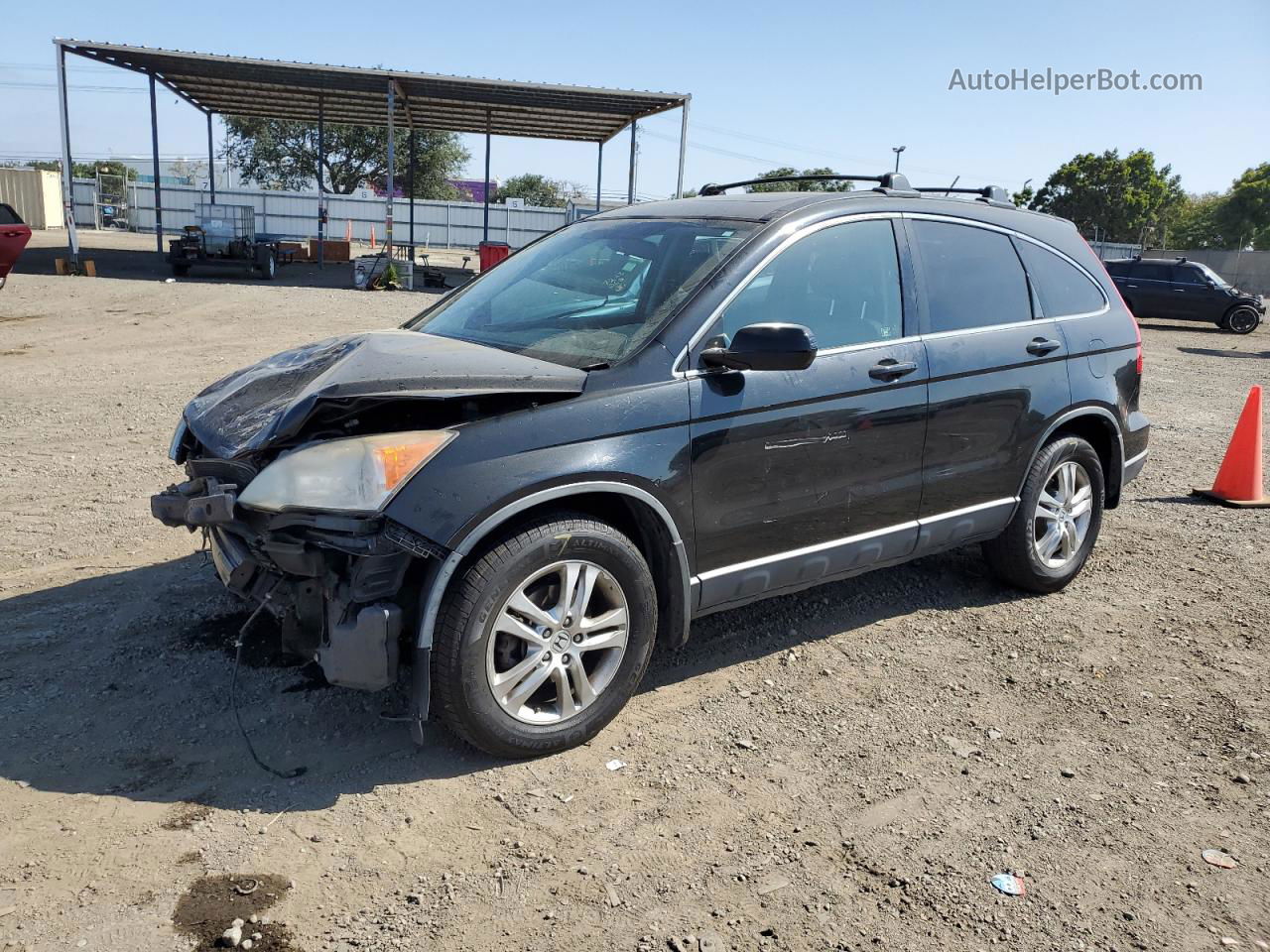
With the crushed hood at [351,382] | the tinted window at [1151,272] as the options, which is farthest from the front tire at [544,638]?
the tinted window at [1151,272]

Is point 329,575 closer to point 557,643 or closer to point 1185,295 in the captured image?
point 557,643

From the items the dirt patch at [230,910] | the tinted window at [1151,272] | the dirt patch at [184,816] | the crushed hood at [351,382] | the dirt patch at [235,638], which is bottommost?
the dirt patch at [230,910]

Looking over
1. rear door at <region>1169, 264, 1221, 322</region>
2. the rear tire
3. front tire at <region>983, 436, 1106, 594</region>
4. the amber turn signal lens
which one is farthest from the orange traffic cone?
the rear tire

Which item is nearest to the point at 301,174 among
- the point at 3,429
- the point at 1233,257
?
the point at 1233,257

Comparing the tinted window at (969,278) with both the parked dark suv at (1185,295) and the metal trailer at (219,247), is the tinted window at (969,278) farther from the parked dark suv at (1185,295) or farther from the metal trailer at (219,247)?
the metal trailer at (219,247)

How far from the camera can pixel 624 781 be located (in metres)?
3.29

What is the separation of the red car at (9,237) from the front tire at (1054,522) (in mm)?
16881

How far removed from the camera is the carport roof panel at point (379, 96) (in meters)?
22.0

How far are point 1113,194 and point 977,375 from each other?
64.3 meters

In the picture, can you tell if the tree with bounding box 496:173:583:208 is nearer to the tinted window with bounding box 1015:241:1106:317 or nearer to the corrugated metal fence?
the corrugated metal fence

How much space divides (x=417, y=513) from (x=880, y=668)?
7.45 feet

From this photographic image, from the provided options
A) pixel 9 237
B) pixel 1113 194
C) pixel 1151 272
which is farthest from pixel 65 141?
pixel 1113 194

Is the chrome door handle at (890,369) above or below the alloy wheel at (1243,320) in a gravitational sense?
above

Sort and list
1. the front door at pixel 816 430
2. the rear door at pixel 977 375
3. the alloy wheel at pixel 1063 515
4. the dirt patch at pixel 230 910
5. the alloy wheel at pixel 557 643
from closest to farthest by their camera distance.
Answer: the dirt patch at pixel 230 910
the alloy wheel at pixel 557 643
the front door at pixel 816 430
the rear door at pixel 977 375
the alloy wheel at pixel 1063 515
